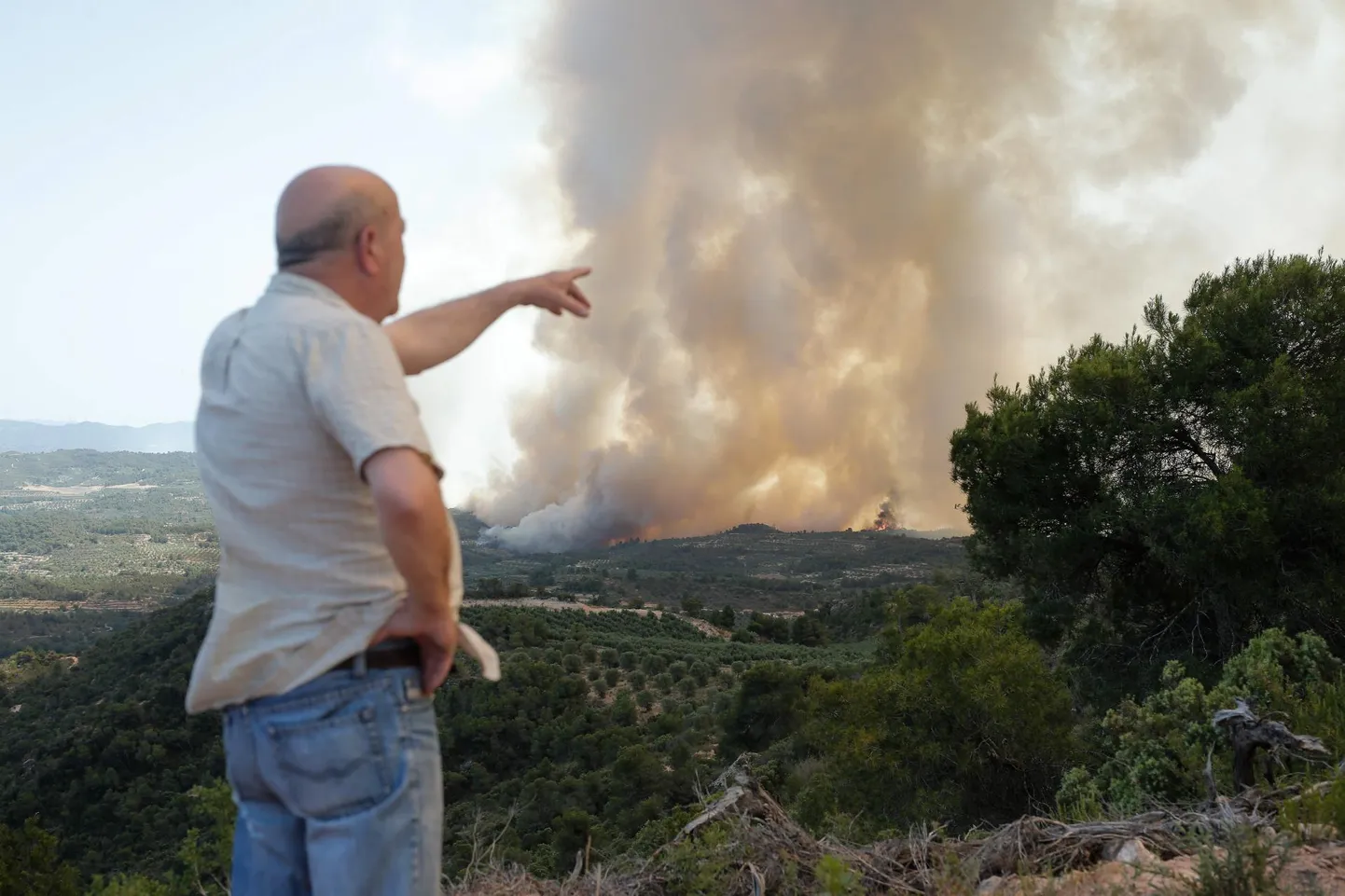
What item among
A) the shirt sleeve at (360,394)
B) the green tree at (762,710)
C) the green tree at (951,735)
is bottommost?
the green tree at (762,710)

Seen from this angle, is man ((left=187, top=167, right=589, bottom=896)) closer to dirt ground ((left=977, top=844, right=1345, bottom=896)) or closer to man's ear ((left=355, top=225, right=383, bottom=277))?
man's ear ((left=355, top=225, right=383, bottom=277))

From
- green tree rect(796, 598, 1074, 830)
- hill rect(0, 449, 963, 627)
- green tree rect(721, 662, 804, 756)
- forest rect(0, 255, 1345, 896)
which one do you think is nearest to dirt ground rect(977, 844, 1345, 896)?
forest rect(0, 255, 1345, 896)

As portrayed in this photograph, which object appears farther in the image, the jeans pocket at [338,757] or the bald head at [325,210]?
the bald head at [325,210]

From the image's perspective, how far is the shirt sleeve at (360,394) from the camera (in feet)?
4.67

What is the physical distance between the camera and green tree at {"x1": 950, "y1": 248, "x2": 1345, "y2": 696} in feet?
38.2

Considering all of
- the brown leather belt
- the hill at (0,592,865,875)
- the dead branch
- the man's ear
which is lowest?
the hill at (0,592,865,875)

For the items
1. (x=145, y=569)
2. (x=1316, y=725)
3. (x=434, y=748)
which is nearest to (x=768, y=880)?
(x=434, y=748)

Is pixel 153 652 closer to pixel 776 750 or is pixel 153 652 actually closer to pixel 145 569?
pixel 776 750

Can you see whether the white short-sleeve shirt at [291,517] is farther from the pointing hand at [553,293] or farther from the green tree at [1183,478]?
the green tree at [1183,478]

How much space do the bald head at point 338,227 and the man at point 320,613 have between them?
32 mm

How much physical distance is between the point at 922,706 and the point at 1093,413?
5.22 meters

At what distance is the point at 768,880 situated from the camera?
11.6 ft

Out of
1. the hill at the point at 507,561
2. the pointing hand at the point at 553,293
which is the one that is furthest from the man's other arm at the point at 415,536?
the hill at the point at 507,561

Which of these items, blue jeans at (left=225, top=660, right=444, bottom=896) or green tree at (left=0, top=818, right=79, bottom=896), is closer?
blue jeans at (left=225, top=660, right=444, bottom=896)
